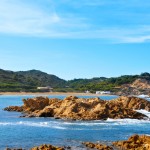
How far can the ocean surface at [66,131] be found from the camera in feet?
171

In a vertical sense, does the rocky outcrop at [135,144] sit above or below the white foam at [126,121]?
below

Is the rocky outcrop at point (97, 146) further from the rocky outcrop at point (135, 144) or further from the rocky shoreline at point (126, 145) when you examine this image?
the rocky outcrop at point (135, 144)

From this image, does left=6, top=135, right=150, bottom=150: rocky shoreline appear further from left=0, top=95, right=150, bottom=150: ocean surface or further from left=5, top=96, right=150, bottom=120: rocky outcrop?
left=5, top=96, right=150, bottom=120: rocky outcrop

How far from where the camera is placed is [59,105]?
3494 inches

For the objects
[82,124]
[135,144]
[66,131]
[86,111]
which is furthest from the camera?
[86,111]

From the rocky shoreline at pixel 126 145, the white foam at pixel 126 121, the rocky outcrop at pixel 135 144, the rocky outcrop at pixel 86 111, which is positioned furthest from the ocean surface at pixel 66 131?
the rocky outcrop at pixel 135 144

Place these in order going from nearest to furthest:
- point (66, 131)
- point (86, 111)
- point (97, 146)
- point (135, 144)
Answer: point (97, 146), point (135, 144), point (66, 131), point (86, 111)

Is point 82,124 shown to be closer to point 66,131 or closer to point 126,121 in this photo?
point 66,131

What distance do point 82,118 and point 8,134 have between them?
2346cm

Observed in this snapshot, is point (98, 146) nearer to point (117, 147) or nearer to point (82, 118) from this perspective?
point (117, 147)

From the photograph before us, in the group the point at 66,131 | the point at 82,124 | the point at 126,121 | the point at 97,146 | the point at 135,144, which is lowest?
the point at 97,146

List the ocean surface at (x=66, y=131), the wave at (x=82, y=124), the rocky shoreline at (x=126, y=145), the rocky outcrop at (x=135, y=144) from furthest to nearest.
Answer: the wave at (x=82, y=124), the ocean surface at (x=66, y=131), the rocky outcrop at (x=135, y=144), the rocky shoreline at (x=126, y=145)

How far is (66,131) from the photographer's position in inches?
2442

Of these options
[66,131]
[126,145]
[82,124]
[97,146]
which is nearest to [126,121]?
[82,124]
